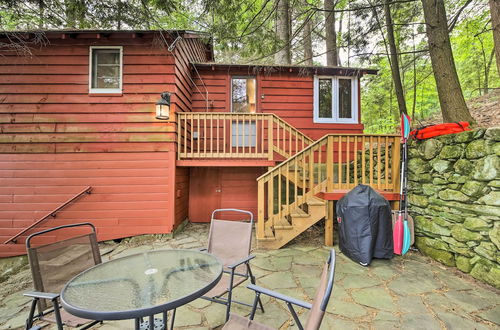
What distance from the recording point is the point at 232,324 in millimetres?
1479

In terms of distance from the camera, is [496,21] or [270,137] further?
[270,137]

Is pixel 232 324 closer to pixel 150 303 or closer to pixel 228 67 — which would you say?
pixel 150 303

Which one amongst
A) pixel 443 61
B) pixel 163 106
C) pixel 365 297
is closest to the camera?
pixel 365 297

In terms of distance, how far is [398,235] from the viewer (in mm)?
3396

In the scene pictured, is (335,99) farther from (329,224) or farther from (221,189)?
(221,189)

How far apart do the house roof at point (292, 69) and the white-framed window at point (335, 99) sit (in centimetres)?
16

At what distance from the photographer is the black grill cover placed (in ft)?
10.6

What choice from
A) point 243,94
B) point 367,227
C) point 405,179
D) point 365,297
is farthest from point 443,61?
point 243,94

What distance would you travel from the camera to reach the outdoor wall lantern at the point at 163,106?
4.31 m

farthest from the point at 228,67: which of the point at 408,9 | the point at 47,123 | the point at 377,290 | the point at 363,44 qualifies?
the point at 377,290

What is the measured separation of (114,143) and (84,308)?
4.12 metres

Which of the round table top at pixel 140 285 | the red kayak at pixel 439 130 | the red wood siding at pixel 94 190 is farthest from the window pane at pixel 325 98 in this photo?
the round table top at pixel 140 285

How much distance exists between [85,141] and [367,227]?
5424mm

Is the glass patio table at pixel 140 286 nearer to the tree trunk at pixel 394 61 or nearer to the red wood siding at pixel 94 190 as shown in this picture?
the red wood siding at pixel 94 190
